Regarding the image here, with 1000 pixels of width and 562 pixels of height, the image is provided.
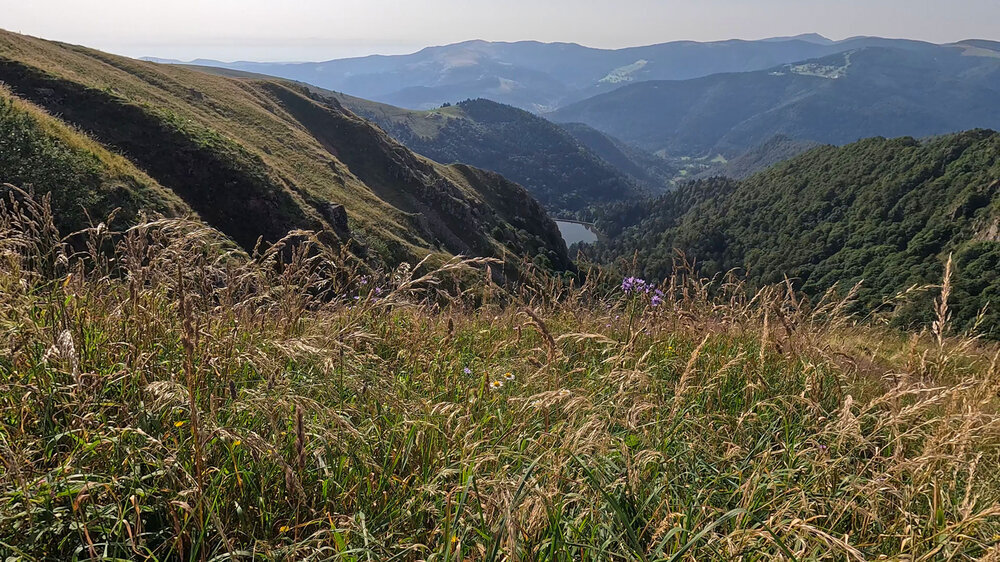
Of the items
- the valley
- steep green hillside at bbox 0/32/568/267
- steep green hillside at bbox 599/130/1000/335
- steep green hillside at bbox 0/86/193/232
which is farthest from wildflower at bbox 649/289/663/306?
steep green hillside at bbox 599/130/1000/335

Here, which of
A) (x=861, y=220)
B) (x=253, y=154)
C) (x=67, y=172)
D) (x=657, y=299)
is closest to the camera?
(x=657, y=299)

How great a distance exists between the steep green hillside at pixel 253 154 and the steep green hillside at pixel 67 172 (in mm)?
4027

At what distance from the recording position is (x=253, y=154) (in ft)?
108

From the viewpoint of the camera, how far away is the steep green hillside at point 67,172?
47.0 feet

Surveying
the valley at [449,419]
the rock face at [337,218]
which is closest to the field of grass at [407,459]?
the valley at [449,419]

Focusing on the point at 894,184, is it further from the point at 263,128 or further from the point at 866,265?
the point at 263,128

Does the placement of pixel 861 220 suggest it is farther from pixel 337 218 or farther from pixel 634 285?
pixel 634 285

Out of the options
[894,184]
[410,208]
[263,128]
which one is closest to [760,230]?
[894,184]

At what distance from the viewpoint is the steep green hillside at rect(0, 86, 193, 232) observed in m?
14.3

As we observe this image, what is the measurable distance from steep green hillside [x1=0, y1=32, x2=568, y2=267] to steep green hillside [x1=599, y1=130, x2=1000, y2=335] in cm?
2957

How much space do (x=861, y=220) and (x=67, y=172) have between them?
12021 cm

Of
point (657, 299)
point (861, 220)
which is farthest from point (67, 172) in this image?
point (861, 220)

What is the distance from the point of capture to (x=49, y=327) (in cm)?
226

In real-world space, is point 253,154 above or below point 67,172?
above
